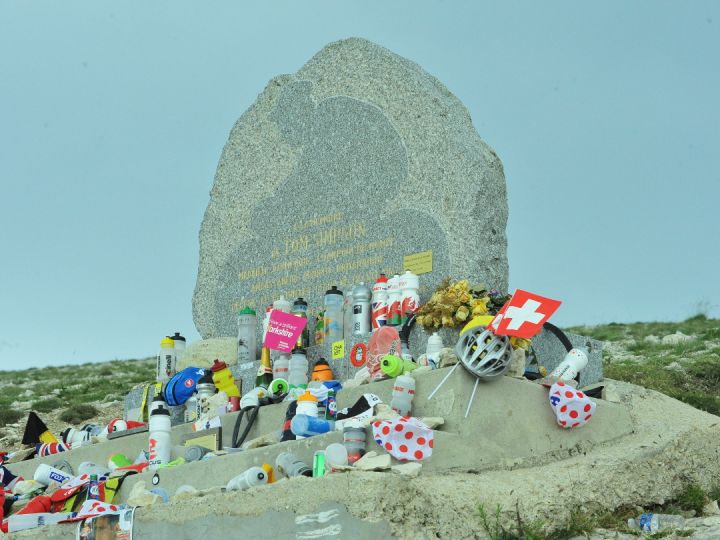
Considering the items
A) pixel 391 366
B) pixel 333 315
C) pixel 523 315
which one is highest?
pixel 333 315

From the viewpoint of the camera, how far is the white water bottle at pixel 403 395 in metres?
8.26

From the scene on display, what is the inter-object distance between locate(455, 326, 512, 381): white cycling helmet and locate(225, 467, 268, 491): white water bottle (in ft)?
5.57

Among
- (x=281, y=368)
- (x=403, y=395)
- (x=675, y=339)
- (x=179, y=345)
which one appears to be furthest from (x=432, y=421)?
(x=675, y=339)

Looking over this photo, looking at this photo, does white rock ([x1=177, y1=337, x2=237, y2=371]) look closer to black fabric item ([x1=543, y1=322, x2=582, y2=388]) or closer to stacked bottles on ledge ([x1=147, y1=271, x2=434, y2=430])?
stacked bottles on ledge ([x1=147, y1=271, x2=434, y2=430])

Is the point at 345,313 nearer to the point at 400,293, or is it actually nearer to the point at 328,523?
the point at 400,293

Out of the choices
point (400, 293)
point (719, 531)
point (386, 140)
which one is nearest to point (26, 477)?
point (400, 293)

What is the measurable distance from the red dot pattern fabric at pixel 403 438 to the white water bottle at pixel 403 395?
719 mm

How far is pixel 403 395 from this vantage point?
8273 millimetres

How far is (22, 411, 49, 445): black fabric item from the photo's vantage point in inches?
464

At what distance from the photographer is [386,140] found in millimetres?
11578

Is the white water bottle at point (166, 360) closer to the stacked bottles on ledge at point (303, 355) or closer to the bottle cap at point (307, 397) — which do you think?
the stacked bottles on ledge at point (303, 355)

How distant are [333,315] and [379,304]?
0.63 m

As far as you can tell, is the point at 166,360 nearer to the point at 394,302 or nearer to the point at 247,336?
the point at 247,336

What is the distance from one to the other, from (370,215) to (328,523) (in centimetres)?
529
